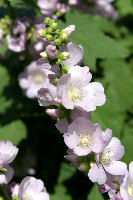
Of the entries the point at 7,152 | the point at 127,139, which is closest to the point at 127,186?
the point at 7,152

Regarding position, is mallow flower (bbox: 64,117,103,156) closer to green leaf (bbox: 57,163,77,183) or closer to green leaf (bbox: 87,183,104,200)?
green leaf (bbox: 87,183,104,200)

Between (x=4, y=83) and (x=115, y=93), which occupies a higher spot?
(x=4, y=83)

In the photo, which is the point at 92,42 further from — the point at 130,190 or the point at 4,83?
the point at 130,190

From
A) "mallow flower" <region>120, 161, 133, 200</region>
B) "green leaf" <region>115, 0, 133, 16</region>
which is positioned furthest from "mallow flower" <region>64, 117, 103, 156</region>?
"green leaf" <region>115, 0, 133, 16</region>

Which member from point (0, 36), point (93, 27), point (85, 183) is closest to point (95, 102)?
point (93, 27)

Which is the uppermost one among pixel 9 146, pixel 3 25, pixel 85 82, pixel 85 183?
pixel 85 82

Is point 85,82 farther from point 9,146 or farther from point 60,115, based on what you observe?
point 9,146
